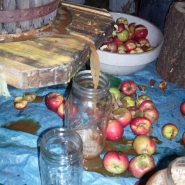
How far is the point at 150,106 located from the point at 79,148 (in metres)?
0.61

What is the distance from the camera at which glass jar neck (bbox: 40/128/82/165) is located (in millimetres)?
945

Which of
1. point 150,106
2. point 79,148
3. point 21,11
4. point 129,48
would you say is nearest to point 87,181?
point 79,148

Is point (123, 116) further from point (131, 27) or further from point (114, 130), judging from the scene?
point (131, 27)

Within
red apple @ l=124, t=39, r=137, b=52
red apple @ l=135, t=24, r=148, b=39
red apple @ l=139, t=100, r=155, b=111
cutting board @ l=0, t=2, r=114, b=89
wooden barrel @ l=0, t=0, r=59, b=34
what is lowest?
red apple @ l=139, t=100, r=155, b=111

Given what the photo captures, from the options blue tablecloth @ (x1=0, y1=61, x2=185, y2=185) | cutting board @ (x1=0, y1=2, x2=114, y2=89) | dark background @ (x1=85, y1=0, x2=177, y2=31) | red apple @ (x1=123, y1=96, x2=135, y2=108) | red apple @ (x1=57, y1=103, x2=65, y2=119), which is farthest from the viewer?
dark background @ (x1=85, y1=0, x2=177, y2=31)

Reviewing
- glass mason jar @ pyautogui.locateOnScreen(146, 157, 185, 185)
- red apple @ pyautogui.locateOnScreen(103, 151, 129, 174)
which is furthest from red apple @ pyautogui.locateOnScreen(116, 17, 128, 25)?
glass mason jar @ pyautogui.locateOnScreen(146, 157, 185, 185)

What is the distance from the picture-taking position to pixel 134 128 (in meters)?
1.37

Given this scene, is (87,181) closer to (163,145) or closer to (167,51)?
(163,145)

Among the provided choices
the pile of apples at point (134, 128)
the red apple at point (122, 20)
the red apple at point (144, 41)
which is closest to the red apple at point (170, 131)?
the pile of apples at point (134, 128)

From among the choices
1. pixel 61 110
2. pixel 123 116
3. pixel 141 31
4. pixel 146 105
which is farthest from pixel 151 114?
pixel 141 31

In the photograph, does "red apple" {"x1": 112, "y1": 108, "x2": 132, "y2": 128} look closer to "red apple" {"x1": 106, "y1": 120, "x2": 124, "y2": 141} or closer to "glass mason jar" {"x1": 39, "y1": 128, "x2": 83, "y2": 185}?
"red apple" {"x1": 106, "y1": 120, "x2": 124, "y2": 141}

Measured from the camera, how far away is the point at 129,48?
1.79 m

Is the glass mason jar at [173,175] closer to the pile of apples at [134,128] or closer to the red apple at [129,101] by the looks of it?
the pile of apples at [134,128]

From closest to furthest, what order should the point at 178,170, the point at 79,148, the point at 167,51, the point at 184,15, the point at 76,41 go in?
the point at 178,170
the point at 79,148
the point at 76,41
the point at 184,15
the point at 167,51
